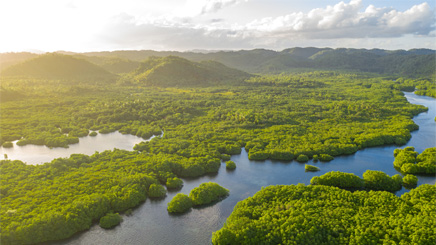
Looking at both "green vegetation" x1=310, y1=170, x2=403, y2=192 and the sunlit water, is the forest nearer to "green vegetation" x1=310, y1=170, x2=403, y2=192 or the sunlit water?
"green vegetation" x1=310, y1=170, x2=403, y2=192

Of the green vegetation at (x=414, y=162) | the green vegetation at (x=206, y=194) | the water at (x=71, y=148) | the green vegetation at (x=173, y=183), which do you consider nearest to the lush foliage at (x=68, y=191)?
the green vegetation at (x=173, y=183)

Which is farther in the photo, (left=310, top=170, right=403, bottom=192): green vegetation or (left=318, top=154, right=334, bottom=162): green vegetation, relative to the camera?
(left=318, top=154, right=334, bottom=162): green vegetation

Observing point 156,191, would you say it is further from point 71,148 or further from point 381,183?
point 381,183

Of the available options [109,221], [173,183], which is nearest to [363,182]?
[173,183]

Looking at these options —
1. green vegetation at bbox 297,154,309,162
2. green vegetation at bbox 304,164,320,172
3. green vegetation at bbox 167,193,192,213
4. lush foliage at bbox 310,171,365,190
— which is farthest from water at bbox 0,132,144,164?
lush foliage at bbox 310,171,365,190

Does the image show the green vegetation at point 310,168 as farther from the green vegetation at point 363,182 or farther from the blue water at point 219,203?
the green vegetation at point 363,182

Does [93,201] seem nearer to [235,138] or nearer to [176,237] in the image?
[176,237]

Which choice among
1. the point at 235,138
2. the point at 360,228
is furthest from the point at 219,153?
the point at 360,228
